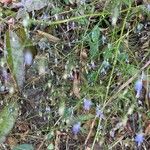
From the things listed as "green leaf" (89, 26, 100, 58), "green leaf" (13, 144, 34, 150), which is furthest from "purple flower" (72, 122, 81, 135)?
"green leaf" (89, 26, 100, 58)

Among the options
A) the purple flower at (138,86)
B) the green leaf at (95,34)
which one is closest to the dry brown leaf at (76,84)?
the green leaf at (95,34)

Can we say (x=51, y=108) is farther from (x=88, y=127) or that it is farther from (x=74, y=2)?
(x=74, y=2)

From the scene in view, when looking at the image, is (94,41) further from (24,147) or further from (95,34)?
(24,147)

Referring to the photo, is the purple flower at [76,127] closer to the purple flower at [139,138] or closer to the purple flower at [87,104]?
the purple flower at [87,104]

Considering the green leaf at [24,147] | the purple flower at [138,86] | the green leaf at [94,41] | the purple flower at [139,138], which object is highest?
the green leaf at [94,41]

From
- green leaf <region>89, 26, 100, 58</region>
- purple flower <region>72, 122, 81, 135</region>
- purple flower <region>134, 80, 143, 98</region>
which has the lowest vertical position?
purple flower <region>72, 122, 81, 135</region>

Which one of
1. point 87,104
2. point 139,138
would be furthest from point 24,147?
point 139,138

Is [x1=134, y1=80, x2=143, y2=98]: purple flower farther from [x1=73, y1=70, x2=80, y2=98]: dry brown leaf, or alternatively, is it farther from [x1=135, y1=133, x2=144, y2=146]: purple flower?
[x1=73, y1=70, x2=80, y2=98]: dry brown leaf
